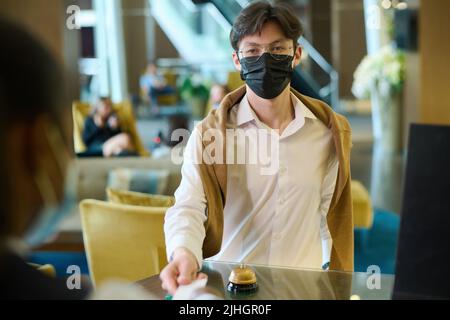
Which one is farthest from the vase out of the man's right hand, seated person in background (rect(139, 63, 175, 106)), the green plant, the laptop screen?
the laptop screen

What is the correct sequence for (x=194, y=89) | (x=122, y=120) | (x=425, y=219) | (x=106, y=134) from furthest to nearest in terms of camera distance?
1. (x=194, y=89)
2. (x=122, y=120)
3. (x=106, y=134)
4. (x=425, y=219)

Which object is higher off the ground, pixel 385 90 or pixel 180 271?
pixel 385 90

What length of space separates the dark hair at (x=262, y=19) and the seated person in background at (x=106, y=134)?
2735mm

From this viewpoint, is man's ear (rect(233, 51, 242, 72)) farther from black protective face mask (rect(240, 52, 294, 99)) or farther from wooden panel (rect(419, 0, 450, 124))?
wooden panel (rect(419, 0, 450, 124))

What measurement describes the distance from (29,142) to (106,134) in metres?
4.25

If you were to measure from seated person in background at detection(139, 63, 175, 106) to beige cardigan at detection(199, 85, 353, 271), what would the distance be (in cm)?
859

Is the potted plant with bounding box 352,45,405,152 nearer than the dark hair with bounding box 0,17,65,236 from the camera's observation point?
No

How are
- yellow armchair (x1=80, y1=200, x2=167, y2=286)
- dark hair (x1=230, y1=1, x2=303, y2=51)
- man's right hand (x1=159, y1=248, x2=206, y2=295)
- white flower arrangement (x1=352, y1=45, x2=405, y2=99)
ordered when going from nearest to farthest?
man's right hand (x1=159, y1=248, x2=206, y2=295)
dark hair (x1=230, y1=1, x2=303, y2=51)
yellow armchair (x1=80, y1=200, x2=167, y2=286)
white flower arrangement (x1=352, y1=45, x2=405, y2=99)

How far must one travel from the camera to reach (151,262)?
2.03 m

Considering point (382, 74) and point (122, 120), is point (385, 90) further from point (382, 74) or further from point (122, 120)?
point (122, 120)

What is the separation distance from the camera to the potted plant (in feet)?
24.8

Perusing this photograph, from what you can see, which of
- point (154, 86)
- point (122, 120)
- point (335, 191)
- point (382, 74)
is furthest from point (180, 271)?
point (154, 86)

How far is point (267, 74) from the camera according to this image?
4.97 feet

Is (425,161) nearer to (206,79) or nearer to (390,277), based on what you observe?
(390,277)
